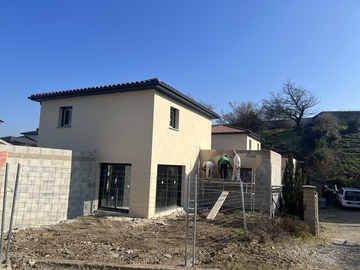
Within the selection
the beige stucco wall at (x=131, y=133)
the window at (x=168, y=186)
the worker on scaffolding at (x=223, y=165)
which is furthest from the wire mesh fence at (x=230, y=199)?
the beige stucco wall at (x=131, y=133)

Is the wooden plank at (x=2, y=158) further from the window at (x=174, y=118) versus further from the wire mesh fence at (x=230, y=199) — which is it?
the window at (x=174, y=118)

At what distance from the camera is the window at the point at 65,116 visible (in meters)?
14.0

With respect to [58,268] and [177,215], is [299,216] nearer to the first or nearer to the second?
[177,215]

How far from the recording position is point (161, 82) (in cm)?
1170

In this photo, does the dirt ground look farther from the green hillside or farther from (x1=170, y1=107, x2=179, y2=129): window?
the green hillside

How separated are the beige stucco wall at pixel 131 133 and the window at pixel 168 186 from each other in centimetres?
38

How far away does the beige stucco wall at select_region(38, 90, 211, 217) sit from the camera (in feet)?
38.2

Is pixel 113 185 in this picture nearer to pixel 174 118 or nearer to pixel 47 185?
pixel 47 185

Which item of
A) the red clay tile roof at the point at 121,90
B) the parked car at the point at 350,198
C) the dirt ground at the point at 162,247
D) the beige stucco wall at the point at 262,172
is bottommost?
the dirt ground at the point at 162,247

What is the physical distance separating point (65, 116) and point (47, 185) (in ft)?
17.2

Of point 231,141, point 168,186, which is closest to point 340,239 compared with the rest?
point 168,186

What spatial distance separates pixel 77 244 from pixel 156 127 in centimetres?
599

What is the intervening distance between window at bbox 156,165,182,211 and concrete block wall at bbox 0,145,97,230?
9.61 feet

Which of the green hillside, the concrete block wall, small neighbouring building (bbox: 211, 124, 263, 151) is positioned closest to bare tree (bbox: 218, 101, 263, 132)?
the green hillside
